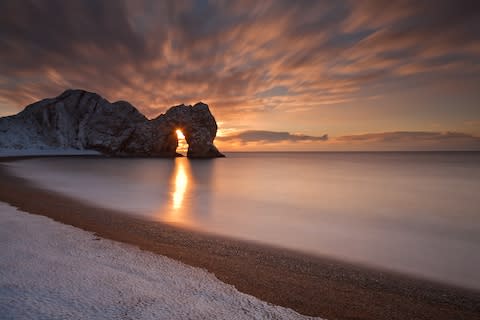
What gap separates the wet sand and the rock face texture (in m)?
76.2

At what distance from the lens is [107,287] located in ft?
12.1

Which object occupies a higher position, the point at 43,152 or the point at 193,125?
the point at 193,125

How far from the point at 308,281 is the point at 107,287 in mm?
3790

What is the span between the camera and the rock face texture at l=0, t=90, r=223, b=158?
269 ft

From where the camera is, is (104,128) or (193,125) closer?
(193,125)

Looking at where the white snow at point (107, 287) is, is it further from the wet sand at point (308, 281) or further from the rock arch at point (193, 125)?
the rock arch at point (193, 125)

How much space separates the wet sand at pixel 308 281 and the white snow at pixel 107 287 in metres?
0.60

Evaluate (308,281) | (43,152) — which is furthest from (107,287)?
(43,152)

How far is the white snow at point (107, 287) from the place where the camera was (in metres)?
3.14

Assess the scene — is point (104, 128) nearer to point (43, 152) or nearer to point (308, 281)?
point (43, 152)

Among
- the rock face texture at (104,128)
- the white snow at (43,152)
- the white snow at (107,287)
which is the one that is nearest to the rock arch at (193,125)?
the rock face texture at (104,128)

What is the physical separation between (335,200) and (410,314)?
13.1m

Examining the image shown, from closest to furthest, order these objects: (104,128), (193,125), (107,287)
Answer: (107,287)
(193,125)
(104,128)

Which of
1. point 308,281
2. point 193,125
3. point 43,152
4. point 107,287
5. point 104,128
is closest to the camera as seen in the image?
point 107,287
